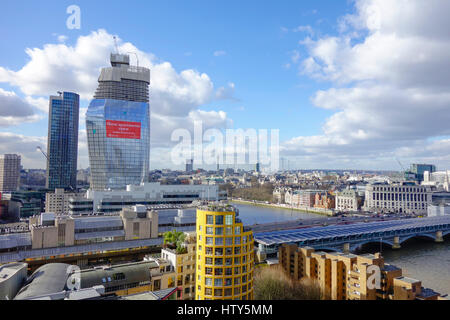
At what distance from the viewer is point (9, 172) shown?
1355 inches

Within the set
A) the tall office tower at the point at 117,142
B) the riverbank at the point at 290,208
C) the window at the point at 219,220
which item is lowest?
the riverbank at the point at 290,208

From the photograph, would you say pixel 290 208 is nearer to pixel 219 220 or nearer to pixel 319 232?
pixel 319 232

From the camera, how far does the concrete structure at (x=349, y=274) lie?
7055 millimetres

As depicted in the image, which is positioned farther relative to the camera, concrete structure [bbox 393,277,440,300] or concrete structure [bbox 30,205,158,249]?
concrete structure [bbox 30,205,158,249]

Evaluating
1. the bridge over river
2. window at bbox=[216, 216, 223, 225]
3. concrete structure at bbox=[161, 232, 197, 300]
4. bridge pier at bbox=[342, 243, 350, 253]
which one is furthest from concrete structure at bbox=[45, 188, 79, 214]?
window at bbox=[216, 216, 223, 225]

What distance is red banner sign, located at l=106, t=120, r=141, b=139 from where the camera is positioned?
22781 mm

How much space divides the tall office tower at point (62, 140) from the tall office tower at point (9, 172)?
3321mm

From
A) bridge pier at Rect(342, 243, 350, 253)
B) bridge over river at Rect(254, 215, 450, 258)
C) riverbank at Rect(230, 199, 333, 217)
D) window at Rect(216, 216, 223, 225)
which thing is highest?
window at Rect(216, 216, 223, 225)

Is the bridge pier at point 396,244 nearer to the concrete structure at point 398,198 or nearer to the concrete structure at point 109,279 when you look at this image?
the concrete structure at point 109,279

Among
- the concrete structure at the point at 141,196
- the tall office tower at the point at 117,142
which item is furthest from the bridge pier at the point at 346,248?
the tall office tower at the point at 117,142

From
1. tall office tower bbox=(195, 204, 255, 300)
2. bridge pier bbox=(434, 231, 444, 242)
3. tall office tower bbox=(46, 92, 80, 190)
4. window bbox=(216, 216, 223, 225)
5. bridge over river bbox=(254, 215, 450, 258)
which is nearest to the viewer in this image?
tall office tower bbox=(195, 204, 255, 300)

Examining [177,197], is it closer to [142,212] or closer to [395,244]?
[142,212]

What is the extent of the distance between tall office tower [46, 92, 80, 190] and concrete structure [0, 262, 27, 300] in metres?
33.3

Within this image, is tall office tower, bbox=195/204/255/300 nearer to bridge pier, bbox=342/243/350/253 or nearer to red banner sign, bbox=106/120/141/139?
bridge pier, bbox=342/243/350/253
